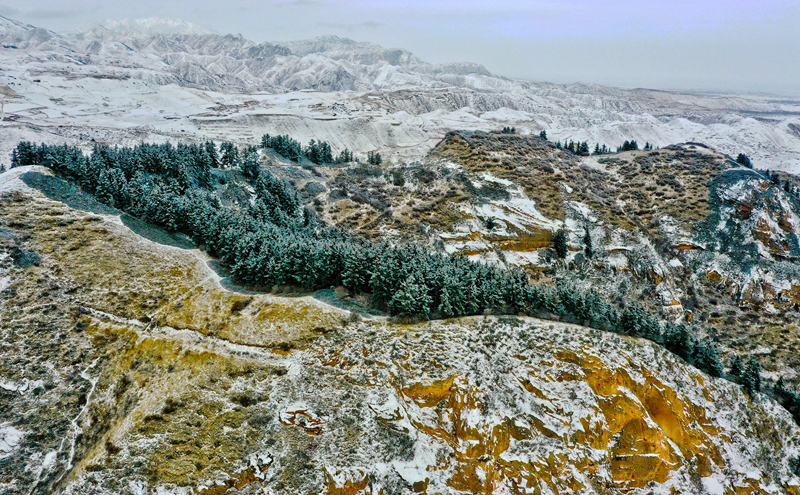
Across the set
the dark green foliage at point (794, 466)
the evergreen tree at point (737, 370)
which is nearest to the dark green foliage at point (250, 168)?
the evergreen tree at point (737, 370)

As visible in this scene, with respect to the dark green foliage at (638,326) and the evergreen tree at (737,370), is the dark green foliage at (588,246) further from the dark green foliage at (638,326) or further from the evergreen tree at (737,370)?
the evergreen tree at (737,370)

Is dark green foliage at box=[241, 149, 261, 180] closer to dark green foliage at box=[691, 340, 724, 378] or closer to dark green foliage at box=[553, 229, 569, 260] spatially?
dark green foliage at box=[553, 229, 569, 260]

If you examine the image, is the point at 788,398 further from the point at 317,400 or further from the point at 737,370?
the point at 317,400

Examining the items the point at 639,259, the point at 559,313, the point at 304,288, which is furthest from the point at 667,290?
the point at 304,288

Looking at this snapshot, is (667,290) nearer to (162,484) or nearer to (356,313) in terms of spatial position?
(356,313)

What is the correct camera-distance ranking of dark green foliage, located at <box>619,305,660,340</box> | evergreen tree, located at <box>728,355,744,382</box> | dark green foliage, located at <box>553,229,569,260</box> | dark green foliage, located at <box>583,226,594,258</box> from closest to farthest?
dark green foliage, located at <box>619,305,660,340</box>
evergreen tree, located at <box>728,355,744,382</box>
dark green foliage, located at <box>553,229,569,260</box>
dark green foliage, located at <box>583,226,594,258</box>

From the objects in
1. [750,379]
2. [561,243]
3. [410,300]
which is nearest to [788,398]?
[750,379]

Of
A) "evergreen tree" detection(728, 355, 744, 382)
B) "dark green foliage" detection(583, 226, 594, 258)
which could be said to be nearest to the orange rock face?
"evergreen tree" detection(728, 355, 744, 382)

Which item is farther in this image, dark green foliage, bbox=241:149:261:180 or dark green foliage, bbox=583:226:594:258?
dark green foliage, bbox=241:149:261:180
